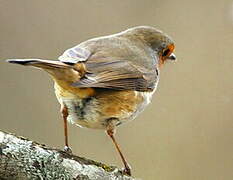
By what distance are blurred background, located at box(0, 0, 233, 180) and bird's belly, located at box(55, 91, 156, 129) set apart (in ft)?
5.80

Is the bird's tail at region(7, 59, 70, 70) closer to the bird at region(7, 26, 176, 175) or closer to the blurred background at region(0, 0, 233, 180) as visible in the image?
the bird at region(7, 26, 176, 175)

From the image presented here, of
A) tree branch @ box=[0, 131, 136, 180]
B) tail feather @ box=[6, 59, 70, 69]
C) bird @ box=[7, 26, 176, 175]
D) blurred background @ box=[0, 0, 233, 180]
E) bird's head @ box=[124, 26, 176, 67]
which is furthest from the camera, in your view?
blurred background @ box=[0, 0, 233, 180]

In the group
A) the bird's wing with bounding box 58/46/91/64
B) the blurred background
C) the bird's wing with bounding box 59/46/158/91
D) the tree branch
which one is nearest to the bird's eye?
the bird's wing with bounding box 59/46/158/91

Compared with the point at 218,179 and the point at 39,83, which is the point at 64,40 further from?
the point at 218,179

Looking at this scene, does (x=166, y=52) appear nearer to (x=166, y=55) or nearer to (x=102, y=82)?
(x=166, y=55)

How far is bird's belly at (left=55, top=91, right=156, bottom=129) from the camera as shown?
348 cm

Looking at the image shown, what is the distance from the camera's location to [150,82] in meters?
A: 4.09

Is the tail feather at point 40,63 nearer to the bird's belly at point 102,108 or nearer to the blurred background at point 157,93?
the bird's belly at point 102,108

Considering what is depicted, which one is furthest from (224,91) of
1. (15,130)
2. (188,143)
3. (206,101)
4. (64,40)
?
(15,130)

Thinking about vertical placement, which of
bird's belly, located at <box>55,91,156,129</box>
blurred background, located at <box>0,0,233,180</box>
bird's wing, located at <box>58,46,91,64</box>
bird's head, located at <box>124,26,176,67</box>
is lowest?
blurred background, located at <box>0,0,233,180</box>

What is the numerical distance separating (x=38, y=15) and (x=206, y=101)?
1.83 m

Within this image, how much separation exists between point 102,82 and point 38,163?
3.00ft

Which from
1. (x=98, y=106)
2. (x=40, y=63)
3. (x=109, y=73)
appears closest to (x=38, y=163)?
(x=40, y=63)

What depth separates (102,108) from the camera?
139 inches
